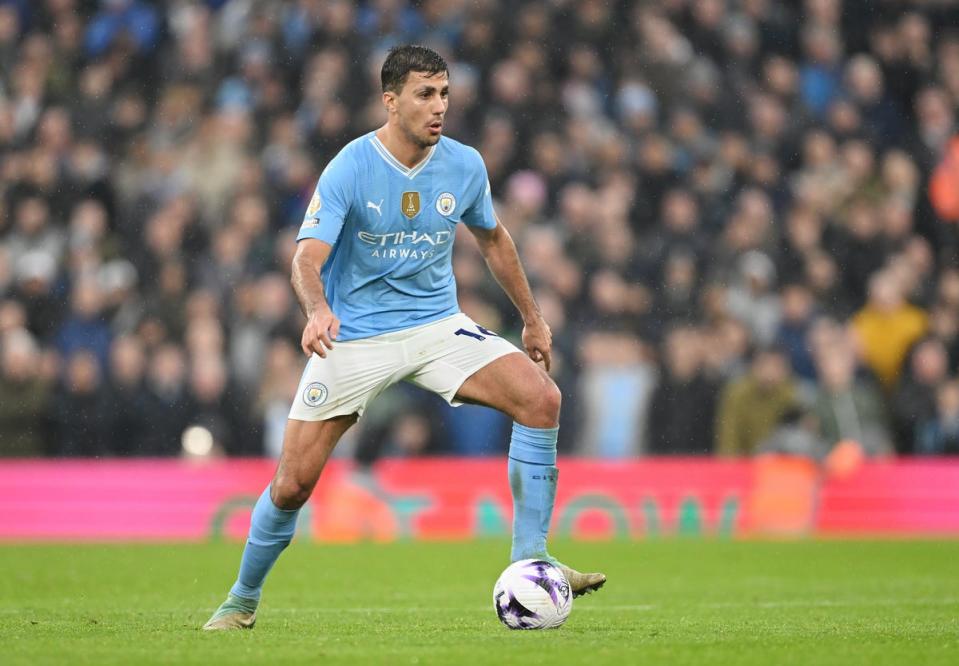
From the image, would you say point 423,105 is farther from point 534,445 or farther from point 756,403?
point 756,403

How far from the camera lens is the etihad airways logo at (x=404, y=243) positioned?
303 inches

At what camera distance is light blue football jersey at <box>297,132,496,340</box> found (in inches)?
302

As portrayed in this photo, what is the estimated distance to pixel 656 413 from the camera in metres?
16.1

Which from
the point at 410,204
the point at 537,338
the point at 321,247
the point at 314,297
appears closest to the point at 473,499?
the point at 537,338

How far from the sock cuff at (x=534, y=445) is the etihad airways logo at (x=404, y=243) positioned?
0.90 metres

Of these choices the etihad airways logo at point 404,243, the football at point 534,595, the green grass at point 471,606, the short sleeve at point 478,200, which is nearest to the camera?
the green grass at point 471,606

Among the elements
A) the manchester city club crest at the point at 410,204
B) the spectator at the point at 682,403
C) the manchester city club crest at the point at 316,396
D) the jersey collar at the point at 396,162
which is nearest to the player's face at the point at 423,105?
the jersey collar at the point at 396,162

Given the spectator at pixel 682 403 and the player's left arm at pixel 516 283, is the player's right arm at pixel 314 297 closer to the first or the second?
the player's left arm at pixel 516 283

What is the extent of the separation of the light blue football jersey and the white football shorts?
71 mm

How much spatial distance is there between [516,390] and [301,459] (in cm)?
101

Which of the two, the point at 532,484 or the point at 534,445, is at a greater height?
the point at 534,445

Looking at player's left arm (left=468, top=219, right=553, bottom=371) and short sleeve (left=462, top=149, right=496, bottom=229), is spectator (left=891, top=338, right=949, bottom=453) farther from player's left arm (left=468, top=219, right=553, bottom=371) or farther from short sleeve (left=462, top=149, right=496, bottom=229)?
short sleeve (left=462, top=149, right=496, bottom=229)

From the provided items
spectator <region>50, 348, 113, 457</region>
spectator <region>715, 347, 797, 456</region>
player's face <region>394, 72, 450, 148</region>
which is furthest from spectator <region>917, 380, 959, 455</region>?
player's face <region>394, 72, 450, 148</region>

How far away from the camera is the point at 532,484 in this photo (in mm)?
7711
